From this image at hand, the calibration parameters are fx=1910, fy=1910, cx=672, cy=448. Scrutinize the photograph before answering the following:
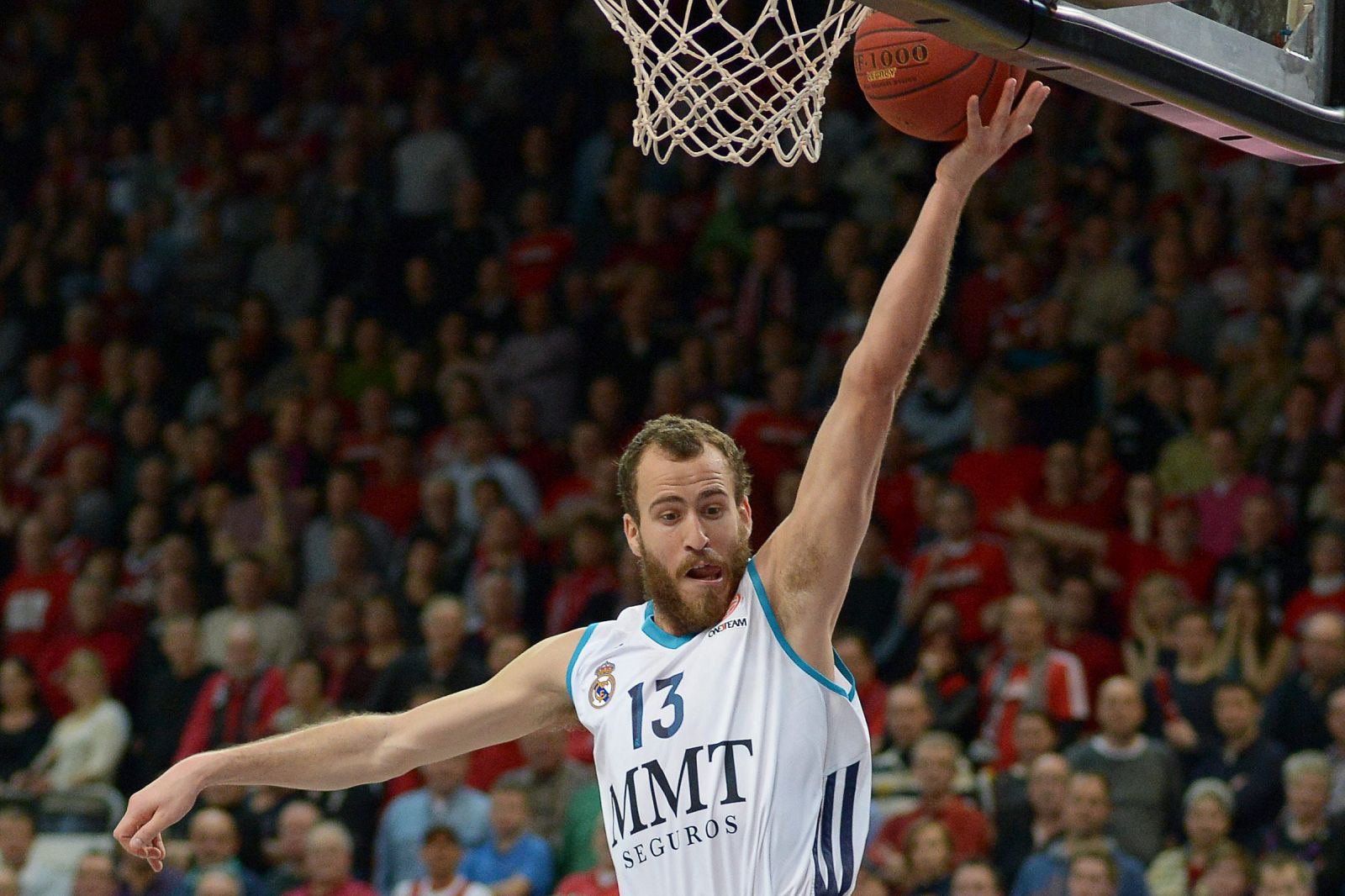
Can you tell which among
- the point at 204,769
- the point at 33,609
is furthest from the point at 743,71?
the point at 33,609

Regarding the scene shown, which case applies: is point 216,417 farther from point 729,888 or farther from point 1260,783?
point 729,888

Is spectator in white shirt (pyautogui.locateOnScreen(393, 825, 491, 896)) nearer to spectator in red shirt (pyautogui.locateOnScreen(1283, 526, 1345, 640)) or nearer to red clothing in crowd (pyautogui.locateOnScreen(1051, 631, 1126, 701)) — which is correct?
red clothing in crowd (pyautogui.locateOnScreen(1051, 631, 1126, 701))

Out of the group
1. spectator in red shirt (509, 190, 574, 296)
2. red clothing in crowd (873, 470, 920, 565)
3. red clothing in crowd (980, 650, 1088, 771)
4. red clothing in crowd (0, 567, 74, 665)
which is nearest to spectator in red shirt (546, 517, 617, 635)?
red clothing in crowd (873, 470, 920, 565)

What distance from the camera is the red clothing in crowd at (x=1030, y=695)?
28.6 ft

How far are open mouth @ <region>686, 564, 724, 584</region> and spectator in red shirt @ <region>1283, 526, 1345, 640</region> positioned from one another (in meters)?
5.23

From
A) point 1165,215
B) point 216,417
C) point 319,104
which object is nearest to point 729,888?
point 1165,215

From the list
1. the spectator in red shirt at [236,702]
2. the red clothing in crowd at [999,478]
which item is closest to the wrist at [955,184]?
the red clothing in crowd at [999,478]

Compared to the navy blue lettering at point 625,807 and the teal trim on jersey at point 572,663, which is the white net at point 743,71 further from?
the navy blue lettering at point 625,807

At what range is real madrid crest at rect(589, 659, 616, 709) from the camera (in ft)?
14.4

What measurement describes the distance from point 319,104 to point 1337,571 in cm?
889

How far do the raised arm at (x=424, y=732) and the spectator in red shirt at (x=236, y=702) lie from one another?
5.66 metres

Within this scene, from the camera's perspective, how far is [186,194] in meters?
14.4

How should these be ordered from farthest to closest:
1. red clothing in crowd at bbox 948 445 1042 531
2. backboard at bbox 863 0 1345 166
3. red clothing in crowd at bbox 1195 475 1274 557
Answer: red clothing in crowd at bbox 948 445 1042 531 → red clothing in crowd at bbox 1195 475 1274 557 → backboard at bbox 863 0 1345 166

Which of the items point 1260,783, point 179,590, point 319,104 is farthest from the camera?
point 319,104
